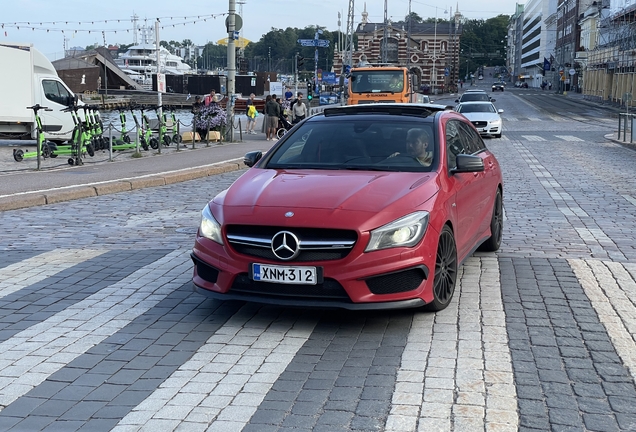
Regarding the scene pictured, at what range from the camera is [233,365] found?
5.25 meters

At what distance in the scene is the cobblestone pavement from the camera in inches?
173

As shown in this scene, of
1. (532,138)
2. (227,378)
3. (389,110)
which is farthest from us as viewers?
(532,138)

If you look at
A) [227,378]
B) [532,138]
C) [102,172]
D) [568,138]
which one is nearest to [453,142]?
[227,378]

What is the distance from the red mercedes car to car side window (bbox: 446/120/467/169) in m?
0.04

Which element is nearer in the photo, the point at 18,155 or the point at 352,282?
the point at 352,282

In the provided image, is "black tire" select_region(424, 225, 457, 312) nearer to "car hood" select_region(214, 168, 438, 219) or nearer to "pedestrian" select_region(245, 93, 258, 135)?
"car hood" select_region(214, 168, 438, 219)

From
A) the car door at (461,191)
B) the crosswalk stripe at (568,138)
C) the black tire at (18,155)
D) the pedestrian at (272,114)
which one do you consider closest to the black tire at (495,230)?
the car door at (461,191)

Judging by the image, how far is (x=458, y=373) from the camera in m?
5.00

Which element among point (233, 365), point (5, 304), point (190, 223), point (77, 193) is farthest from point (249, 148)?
point (233, 365)

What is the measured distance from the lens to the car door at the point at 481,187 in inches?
310

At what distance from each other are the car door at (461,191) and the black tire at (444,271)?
Answer: 0.28m

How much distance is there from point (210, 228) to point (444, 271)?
1.78 meters

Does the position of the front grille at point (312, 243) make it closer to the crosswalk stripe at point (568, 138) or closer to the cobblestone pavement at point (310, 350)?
the cobblestone pavement at point (310, 350)

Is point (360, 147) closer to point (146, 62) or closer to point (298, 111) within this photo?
point (298, 111)
